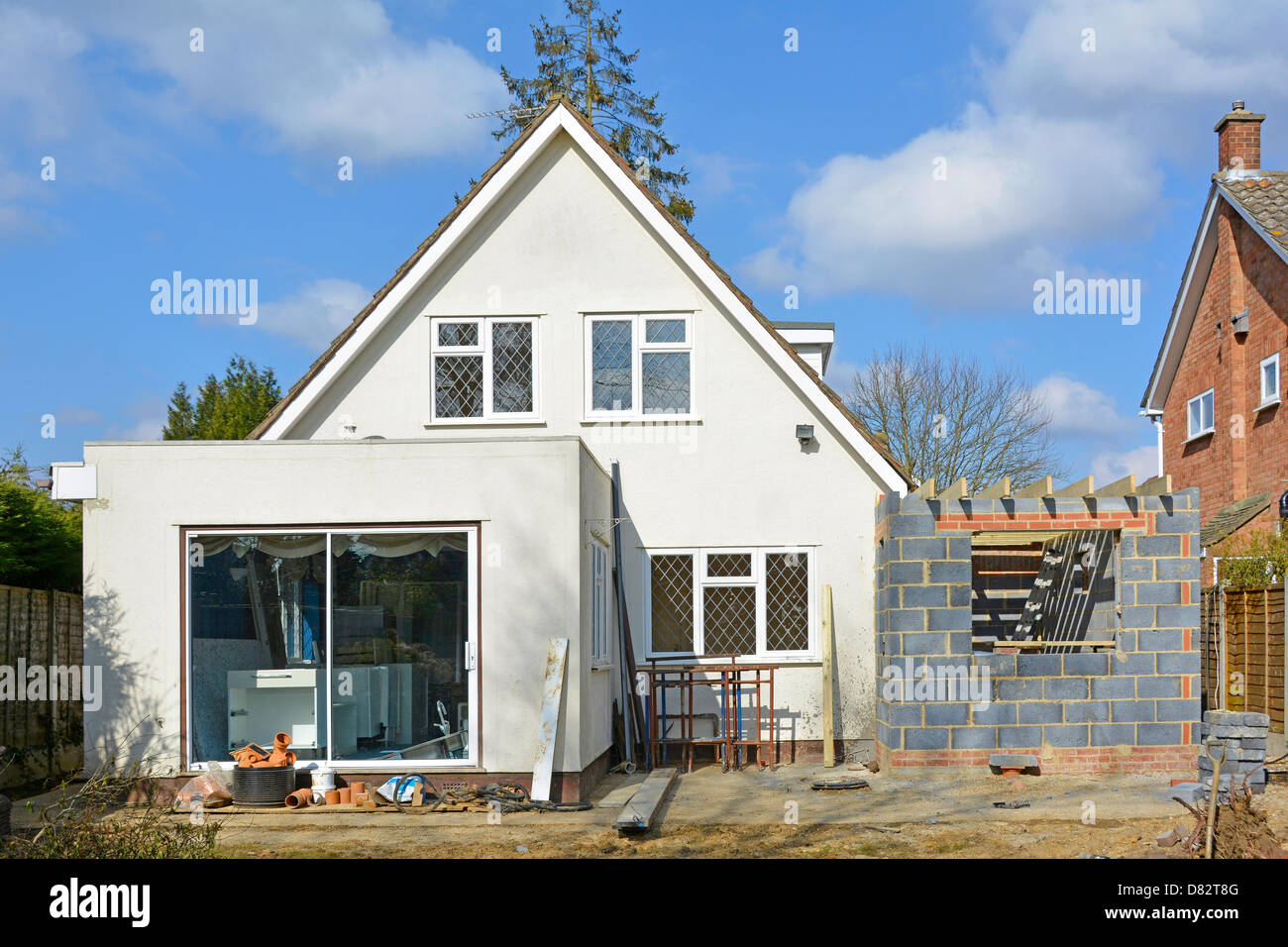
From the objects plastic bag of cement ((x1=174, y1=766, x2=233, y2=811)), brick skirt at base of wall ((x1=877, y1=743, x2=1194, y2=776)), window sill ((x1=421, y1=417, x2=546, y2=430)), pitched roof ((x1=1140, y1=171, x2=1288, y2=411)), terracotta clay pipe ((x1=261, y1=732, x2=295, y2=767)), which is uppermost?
pitched roof ((x1=1140, y1=171, x2=1288, y2=411))

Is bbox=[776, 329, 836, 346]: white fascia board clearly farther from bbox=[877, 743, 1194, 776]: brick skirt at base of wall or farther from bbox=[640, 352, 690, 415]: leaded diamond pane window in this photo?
bbox=[877, 743, 1194, 776]: brick skirt at base of wall

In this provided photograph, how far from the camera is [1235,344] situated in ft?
67.3

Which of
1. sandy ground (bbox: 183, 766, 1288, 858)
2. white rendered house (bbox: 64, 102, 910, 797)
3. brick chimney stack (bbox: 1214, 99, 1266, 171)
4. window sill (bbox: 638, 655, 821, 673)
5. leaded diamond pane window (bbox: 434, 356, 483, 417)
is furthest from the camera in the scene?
brick chimney stack (bbox: 1214, 99, 1266, 171)

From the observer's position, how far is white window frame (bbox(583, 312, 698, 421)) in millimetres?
14789

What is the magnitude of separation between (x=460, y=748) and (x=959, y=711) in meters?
5.16

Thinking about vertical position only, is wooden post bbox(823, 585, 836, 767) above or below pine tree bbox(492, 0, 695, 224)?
below

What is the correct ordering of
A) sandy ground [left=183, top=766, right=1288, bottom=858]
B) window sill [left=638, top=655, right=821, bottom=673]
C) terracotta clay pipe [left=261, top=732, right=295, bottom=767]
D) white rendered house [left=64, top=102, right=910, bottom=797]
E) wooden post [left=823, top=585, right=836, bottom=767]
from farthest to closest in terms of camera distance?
white rendered house [left=64, top=102, right=910, bottom=797] → window sill [left=638, top=655, right=821, bottom=673] → wooden post [left=823, top=585, right=836, bottom=767] → terracotta clay pipe [left=261, top=732, right=295, bottom=767] → sandy ground [left=183, top=766, right=1288, bottom=858]

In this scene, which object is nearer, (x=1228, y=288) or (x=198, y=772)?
(x=198, y=772)

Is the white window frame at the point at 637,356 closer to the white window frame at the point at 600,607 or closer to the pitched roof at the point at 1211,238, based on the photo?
the white window frame at the point at 600,607

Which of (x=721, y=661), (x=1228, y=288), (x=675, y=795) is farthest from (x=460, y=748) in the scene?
(x=1228, y=288)

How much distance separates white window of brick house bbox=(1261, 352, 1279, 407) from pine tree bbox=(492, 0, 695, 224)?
1414 cm

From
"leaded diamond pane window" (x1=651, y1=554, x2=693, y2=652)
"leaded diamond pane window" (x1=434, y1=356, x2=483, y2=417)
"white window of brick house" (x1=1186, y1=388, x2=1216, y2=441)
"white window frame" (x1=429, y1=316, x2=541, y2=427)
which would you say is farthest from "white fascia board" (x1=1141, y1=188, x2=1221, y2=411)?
"leaded diamond pane window" (x1=434, y1=356, x2=483, y2=417)
